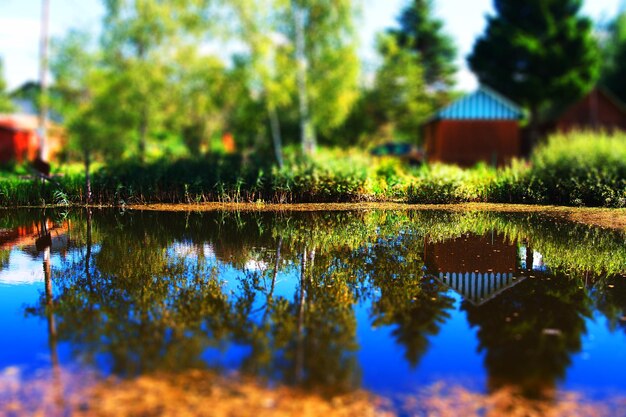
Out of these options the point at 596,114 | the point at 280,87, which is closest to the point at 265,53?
the point at 280,87

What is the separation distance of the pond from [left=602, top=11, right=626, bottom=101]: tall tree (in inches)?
1421

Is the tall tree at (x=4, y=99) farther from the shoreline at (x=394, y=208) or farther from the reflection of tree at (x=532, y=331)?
the reflection of tree at (x=532, y=331)

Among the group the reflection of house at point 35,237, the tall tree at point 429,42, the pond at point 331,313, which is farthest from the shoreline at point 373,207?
the tall tree at point 429,42

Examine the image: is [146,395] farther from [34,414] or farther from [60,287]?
[60,287]

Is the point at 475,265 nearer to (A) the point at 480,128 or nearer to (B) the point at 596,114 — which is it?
(A) the point at 480,128

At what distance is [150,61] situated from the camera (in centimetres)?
3005

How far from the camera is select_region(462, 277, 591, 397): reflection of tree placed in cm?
544

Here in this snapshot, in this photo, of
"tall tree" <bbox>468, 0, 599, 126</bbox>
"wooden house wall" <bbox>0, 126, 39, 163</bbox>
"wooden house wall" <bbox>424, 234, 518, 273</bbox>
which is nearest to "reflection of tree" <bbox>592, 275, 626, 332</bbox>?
"wooden house wall" <bbox>424, 234, 518, 273</bbox>

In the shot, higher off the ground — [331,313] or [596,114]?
[596,114]

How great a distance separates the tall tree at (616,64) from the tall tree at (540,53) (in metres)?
1.90

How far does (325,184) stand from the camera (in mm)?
19172

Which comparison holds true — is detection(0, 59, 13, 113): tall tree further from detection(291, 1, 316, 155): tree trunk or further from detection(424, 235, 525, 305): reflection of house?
detection(424, 235, 525, 305): reflection of house

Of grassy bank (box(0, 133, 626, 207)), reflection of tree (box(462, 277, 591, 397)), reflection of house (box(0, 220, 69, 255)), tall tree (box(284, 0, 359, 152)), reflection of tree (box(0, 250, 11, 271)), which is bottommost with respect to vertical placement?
reflection of tree (box(462, 277, 591, 397))

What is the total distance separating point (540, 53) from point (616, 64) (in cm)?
762
